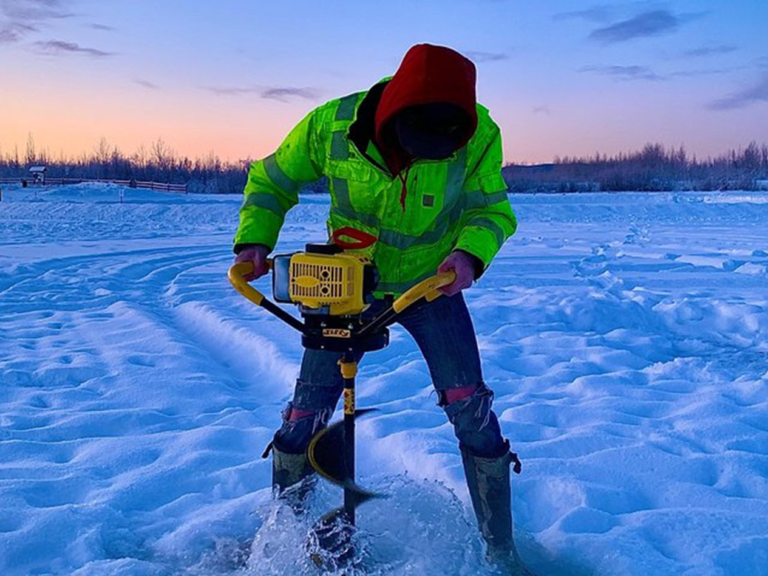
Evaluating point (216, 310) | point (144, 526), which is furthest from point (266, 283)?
point (144, 526)

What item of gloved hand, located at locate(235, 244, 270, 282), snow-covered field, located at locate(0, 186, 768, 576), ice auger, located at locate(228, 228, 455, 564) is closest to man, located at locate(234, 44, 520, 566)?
gloved hand, located at locate(235, 244, 270, 282)

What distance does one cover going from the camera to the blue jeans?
2.47m

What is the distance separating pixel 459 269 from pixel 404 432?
206cm

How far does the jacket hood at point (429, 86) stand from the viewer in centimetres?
204

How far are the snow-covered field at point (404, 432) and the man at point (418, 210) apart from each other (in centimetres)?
40

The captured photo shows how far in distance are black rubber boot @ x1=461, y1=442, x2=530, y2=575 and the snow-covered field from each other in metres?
0.10

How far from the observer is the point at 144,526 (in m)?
3.10

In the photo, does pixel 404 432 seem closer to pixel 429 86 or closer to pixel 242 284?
pixel 242 284

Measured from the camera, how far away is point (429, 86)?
6.68 feet

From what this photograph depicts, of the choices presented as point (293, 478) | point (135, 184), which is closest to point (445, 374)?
point (293, 478)

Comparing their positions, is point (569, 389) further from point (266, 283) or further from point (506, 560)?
point (266, 283)

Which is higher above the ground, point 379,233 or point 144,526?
point 379,233

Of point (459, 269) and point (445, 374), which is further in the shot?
point (445, 374)

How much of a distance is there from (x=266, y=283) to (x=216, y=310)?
1.75m
